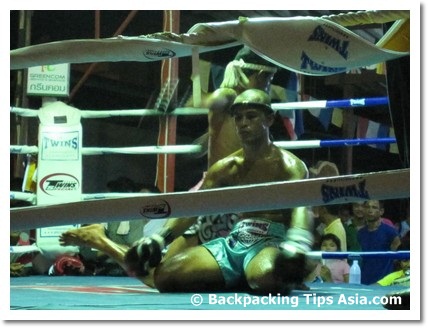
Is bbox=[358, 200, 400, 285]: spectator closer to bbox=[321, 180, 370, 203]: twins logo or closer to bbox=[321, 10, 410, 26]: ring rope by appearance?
bbox=[321, 180, 370, 203]: twins logo

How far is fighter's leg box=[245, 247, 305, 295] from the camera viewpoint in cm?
207

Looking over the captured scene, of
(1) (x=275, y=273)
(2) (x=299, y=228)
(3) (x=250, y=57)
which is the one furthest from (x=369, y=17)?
(1) (x=275, y=273)

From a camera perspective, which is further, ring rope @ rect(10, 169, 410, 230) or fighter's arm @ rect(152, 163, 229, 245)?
fighter's arm @ rect(152, 163, 229, 245)

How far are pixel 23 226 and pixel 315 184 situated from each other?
735 mm

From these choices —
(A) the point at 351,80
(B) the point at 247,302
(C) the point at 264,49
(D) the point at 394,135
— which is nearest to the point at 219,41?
(C) the point at 264,49

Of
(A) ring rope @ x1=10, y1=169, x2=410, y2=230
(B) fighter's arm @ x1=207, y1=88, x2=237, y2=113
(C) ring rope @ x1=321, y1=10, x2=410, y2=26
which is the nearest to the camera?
(A) ring rope @ x1=10, y1=169, x2=410, y2=230

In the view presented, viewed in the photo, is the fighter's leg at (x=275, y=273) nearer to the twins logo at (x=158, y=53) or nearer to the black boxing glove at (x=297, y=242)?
the black boxing glove at (x=297, y=242)

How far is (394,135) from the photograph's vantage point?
2055mm

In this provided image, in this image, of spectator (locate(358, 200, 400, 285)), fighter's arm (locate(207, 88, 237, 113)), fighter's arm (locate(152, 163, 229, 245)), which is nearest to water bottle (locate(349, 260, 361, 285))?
spectator (locate(358, 200, 400, 285))

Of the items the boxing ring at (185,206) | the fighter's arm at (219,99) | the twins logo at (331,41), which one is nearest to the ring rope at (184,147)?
the boxing ring at (185,206)

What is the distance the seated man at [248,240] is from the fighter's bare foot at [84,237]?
111 mm

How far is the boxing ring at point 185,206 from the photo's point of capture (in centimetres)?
195

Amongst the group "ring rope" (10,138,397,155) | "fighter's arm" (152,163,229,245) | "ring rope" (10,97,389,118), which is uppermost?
"ring rope" (10,97,389,118)

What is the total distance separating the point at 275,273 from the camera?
208cm
